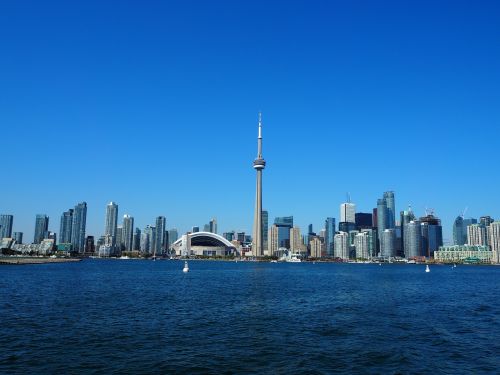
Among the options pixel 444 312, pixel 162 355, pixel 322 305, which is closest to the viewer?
pixel 162 355

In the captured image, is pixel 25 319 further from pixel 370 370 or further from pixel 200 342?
pixel 370 370

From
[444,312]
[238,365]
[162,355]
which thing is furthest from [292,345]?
[444,312]

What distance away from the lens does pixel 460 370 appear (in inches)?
1027

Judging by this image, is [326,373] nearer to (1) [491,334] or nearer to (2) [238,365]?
(2) [238,365]

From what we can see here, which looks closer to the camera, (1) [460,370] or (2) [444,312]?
(1) [460,370]

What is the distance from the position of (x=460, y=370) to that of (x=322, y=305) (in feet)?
96.3

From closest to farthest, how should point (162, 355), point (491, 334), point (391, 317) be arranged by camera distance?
point (162, 355) → point (491, 334) → point (391, 317)

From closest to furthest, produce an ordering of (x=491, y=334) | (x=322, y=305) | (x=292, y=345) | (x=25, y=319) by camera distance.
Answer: (x=292, y=345) → (x=491, y=334) → (x=25, y=319) → (x=322, y=305)

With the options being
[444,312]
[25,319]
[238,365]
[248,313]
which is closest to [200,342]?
[238,365]

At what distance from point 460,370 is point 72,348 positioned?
2593cm

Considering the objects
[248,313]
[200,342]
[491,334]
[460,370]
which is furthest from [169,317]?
[491,334]

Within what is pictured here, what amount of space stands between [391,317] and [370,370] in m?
22.0

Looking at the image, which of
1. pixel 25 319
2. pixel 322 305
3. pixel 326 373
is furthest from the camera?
pixel 322 305

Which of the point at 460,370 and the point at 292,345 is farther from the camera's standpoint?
the point at 292,345
